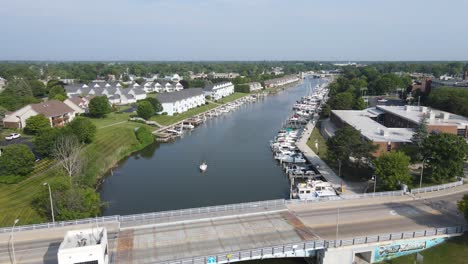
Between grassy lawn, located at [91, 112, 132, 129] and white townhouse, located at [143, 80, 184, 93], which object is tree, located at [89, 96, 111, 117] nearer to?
grassy lawn, located at [91, 112, 132, 129]

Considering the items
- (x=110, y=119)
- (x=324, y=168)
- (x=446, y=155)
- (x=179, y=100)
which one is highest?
(x=446, y=155)

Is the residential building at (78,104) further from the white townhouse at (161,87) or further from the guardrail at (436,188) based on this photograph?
the guardrail at (436,188)

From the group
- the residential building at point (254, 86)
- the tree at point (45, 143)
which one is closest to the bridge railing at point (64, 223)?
the tree at point (45, 143)

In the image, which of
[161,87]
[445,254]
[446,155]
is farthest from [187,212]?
[161,87]

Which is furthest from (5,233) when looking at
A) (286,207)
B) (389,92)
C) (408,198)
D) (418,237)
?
(389,92)

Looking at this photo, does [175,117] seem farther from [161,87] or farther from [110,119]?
[161,87]

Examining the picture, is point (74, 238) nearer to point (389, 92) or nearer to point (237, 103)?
point (237, 103)
